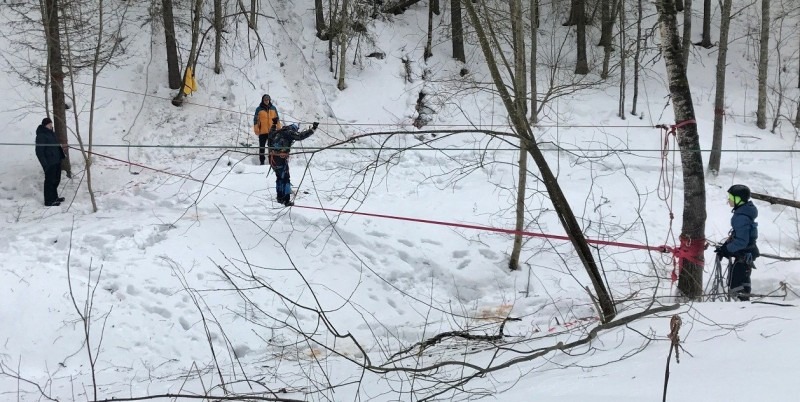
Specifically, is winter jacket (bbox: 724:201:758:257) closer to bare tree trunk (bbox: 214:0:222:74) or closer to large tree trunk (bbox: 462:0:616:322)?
large tree trunk (bbox: 462:0:616:322)

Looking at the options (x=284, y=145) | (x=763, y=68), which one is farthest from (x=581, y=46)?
(x=284, y=145)

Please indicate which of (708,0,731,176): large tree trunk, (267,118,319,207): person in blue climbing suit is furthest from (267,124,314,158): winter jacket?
(708,0,731,176): large tree trunk

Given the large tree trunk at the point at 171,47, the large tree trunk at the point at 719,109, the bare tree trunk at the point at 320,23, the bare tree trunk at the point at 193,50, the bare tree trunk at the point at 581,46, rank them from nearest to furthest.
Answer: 1. the large tree trunk at the point at 719,109
2. the bare tree trunk at the point at 193,50
3. the large tree trunk at the point at 171,47
4. the bare tree trunk at the point at 320,23
5. the bare tree trunk at the point at 581,46

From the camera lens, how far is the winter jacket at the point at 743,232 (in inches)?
289

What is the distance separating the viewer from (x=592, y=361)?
392 centimetres

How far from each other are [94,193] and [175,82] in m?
4.39

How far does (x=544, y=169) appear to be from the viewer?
17.9 feet

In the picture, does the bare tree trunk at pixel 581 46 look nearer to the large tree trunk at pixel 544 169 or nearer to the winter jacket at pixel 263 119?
the winter jacket at pixel 263 119

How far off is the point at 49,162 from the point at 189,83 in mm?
4257

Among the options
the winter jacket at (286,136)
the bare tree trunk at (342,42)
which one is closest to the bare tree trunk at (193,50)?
the bare tree trunk at (342,42)

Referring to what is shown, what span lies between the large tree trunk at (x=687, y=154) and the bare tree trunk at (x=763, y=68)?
11.2 meters

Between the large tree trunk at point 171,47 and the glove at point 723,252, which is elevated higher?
the large tree trunk at point 171,47

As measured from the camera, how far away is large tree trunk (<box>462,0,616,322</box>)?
5293mm

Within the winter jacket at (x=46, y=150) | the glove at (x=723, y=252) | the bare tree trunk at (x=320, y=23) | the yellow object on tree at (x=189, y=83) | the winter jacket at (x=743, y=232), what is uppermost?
the bare tree trunk at (x=320, y=23)
